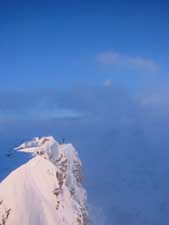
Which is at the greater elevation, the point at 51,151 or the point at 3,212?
the point at 51,151

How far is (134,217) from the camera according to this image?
136500mm

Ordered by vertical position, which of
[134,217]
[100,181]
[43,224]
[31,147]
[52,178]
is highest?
[100,181]

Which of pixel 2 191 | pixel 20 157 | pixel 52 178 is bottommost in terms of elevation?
pixel 2 191

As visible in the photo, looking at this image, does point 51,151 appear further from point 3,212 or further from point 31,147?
point 3,212

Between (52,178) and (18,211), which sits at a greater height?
(52,178)

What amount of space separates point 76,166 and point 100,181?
150689 mm

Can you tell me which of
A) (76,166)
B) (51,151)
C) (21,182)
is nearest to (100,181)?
(76,166)

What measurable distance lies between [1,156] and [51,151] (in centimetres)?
609

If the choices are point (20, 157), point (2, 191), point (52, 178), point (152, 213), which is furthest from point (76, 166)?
point (152, 213)

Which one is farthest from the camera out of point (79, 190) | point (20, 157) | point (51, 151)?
point (79, 190)

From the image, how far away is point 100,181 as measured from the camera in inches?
7825

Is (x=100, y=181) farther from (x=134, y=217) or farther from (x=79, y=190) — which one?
(x=79, y=190)

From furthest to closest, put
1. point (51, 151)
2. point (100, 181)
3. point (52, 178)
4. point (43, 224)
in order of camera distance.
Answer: point (100, 181)
point (51, 151)
point (52, 178)
point (43, 224)

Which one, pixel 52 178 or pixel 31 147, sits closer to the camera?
pixel 52 178
